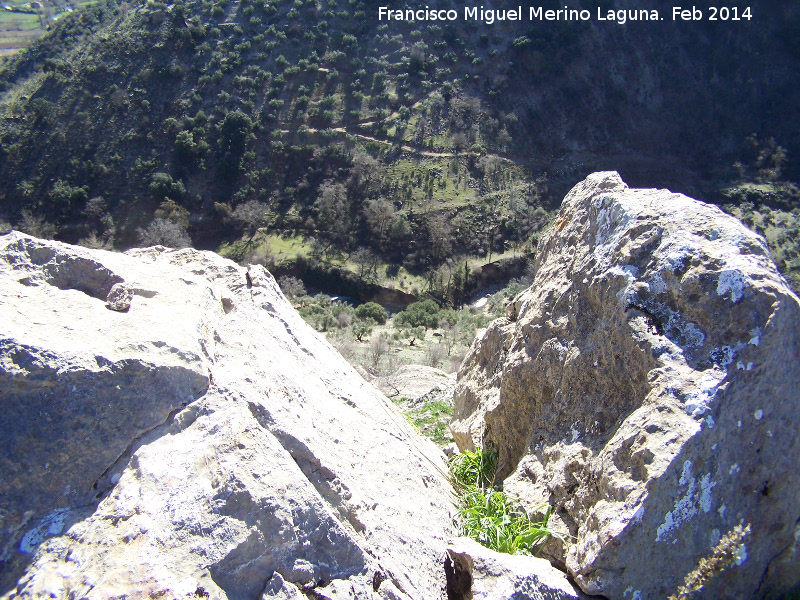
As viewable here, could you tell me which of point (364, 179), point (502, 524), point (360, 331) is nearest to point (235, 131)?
point (364, 179)

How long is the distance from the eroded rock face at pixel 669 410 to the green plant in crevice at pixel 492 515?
0.52ft

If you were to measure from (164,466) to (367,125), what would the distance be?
40.4 m

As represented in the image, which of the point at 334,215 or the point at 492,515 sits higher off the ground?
the point at 334,215

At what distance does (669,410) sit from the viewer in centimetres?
405

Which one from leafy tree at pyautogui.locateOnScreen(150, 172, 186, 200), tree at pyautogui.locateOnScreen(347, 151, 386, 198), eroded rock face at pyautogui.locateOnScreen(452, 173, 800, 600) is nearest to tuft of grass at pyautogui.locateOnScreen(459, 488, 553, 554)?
eroded rock face at pyautogui.locateOnScreen(452, 173, 800, 600)

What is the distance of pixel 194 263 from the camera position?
6090 millimetres

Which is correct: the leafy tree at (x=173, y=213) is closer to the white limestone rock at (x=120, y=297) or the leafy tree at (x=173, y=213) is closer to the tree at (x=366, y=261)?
the tree at (x=366, y=261)

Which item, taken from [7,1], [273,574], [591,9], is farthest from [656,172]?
[7,1]

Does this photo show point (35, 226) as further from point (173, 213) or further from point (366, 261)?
point (366, 261)

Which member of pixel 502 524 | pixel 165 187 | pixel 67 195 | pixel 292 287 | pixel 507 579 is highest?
pixel 165 187

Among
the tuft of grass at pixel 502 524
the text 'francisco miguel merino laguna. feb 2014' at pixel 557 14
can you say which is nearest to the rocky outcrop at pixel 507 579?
the tuft of grass at pixel 502 524

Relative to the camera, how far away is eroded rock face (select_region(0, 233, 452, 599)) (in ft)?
10.4

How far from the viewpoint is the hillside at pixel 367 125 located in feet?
124

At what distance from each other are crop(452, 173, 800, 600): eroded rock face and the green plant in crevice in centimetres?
16
